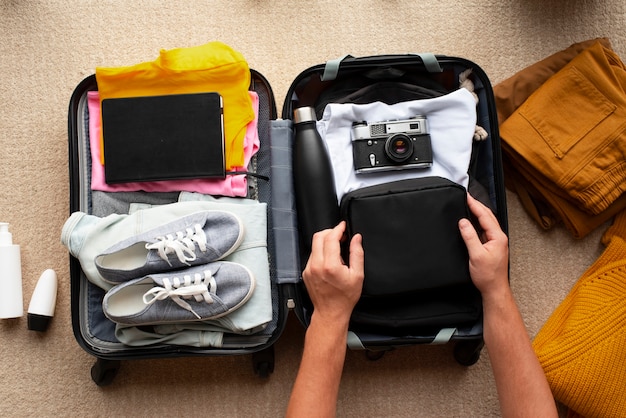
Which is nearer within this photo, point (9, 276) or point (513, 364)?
point (513, 364)

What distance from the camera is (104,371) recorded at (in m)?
1.00

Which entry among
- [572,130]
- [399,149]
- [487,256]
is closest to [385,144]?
[399,149]

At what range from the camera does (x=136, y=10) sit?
111 centimetres

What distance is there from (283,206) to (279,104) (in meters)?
0.28

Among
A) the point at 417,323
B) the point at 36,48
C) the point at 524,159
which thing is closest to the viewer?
the point at 417,323

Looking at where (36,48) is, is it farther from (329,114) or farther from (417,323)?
(417,323)

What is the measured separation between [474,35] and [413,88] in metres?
0.29

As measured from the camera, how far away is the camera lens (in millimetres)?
894

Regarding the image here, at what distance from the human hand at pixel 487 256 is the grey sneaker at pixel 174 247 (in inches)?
15.0

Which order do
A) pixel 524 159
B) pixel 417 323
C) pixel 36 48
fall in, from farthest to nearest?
pixel 36 48 < pixel 524 159 < pixel 417 323

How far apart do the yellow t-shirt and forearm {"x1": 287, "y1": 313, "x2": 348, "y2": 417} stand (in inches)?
13.1

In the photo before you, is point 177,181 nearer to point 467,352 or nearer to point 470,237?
point 470,237

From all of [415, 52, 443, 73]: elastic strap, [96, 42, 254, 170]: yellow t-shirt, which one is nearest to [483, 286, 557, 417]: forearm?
[415, 52, 443, 73]: elastic strap

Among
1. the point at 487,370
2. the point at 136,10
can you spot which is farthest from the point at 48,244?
the point at 487,370
